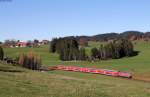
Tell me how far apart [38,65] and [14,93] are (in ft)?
255

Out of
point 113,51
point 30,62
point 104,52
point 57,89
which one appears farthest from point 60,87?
point 113,51

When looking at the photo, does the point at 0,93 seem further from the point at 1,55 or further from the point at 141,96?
the point at 1,55

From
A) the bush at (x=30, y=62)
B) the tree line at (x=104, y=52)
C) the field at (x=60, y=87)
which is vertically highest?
the tree line at (x=104, y=52)

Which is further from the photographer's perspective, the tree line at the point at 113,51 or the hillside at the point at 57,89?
the tree line at the point at 113,51

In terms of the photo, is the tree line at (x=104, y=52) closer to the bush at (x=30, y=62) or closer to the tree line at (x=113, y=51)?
the tree line at (x=113, y=51)

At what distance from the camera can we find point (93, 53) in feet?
492

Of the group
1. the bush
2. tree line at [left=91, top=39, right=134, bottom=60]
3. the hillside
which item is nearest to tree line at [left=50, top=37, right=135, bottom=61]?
tree line at [left=91, top=39, right=134, bottom=60]

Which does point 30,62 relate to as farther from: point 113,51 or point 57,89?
point 57,89

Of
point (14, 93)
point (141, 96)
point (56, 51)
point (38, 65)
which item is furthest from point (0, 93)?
point (56, 51)

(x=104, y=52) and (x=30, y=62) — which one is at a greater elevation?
(x=104, y=52)

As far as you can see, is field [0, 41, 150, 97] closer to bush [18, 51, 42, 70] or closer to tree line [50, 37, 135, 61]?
bush [18, 51, 42, 70]

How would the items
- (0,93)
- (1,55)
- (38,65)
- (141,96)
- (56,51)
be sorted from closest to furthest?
(0,93) < (141,96) < (38,65) < (1,55) < (56,51)

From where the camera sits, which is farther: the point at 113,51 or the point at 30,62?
the point at 113,51

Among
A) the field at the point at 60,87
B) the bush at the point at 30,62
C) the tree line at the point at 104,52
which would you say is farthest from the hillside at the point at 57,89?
the tree line at the point at 104,52
